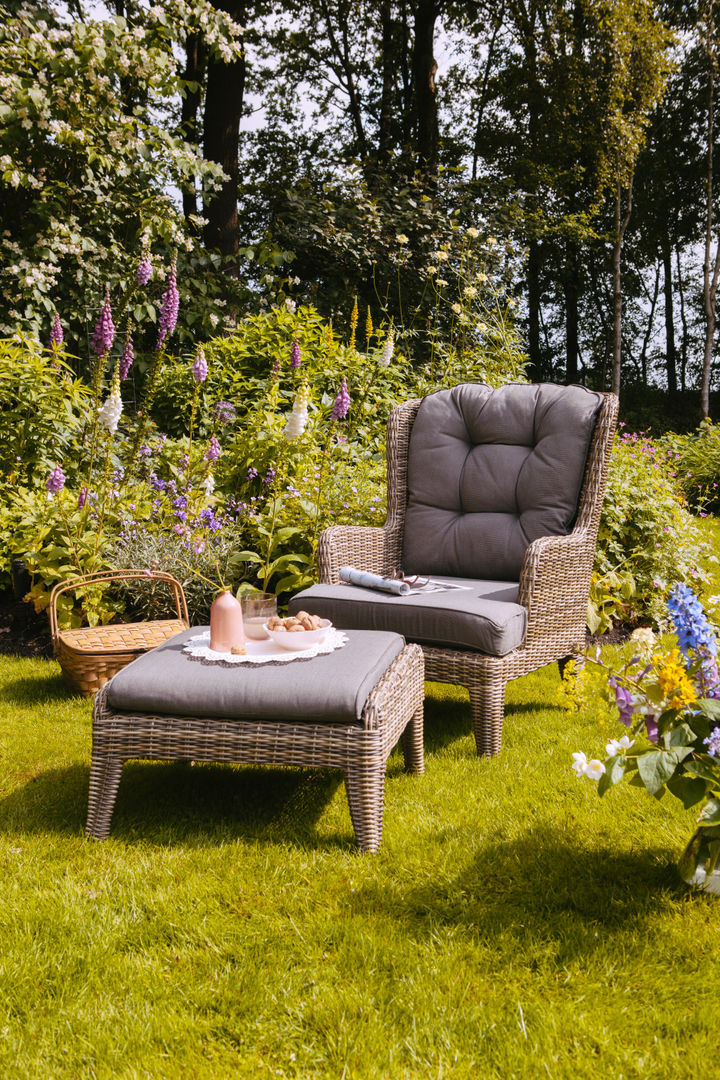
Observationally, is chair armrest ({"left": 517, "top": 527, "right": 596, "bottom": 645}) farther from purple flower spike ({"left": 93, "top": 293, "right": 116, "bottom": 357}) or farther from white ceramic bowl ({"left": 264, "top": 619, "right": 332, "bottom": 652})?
purple flower spike ({"left": 93, "top": 293, "right": 116, "bottom": 357})

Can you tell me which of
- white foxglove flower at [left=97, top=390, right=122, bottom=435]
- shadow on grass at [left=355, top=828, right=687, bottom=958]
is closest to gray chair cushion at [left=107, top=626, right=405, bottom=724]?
shadow on grass at [left=355, top=828, right=687, bottom=958]

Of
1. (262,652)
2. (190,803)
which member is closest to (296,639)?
(262,652)

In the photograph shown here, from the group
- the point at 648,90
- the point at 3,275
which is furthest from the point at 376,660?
the point at 648,90

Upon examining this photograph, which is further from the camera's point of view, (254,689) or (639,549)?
(639,549)

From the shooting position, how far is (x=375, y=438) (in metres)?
5.62

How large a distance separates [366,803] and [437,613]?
0.88 meters

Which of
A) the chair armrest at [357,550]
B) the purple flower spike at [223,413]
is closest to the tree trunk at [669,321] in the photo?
the purple flower spike at [223,413]

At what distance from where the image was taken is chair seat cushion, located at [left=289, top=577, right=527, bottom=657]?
285 centimetres

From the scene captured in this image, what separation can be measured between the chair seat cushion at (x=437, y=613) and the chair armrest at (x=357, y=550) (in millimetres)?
189

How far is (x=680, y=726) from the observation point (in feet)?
5.73

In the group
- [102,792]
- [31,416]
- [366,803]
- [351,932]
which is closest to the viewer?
[351,932]

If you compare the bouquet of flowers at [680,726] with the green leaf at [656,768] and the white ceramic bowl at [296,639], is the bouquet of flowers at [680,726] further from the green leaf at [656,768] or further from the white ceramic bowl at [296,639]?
the white ceramic bowl at [296,639]

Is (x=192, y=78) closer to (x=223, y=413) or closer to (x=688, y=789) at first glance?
(x=223, y=413)

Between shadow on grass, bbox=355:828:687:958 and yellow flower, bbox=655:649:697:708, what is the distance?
1.68 ft
